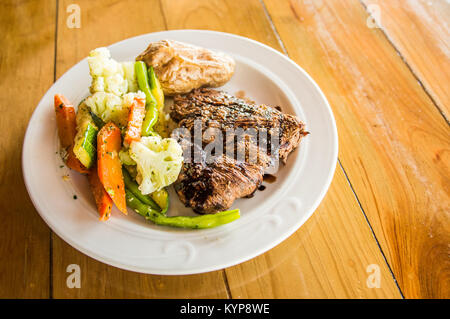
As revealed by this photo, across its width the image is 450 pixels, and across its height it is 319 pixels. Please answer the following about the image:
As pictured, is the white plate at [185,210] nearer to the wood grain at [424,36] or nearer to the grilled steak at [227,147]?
the grilled steak at [227,147]

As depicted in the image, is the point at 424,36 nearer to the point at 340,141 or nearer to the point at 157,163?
the point at 340,141

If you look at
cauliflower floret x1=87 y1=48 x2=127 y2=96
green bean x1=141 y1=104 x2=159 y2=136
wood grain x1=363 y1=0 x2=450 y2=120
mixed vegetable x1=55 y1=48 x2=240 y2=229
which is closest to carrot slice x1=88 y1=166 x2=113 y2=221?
mixed vegetable x1=55 y1=48 x2=240 y2=229

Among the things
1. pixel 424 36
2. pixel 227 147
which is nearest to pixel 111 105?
pixel 227 147

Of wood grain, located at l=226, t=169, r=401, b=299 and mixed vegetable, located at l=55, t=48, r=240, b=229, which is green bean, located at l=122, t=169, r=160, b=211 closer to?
mixed vegetable, located at l=55, t=48, r=240, b=229

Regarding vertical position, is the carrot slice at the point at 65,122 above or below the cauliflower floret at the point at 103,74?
below

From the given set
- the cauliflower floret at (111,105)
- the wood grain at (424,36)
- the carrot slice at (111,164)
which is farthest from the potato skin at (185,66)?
the wood grain at (424,36)

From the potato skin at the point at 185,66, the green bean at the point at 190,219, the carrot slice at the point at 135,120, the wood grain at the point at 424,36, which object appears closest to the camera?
the green bean at the point at 190,219

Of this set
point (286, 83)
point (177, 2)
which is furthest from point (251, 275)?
point (177, 2)
